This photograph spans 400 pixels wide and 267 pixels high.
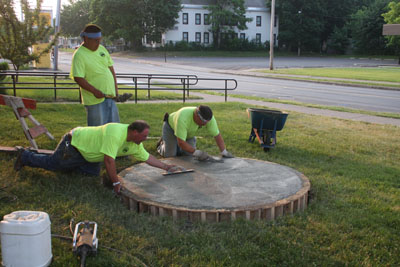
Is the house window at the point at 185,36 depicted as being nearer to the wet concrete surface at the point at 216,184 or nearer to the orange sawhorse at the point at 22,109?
the orange sawhorse at the point at 22,109

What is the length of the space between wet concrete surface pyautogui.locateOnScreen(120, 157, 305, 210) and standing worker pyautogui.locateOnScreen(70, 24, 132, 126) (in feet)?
3.39

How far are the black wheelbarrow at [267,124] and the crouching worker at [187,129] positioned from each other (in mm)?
1226

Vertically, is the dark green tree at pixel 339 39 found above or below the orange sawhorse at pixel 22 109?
above

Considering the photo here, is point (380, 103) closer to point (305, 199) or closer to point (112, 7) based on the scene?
point (305, 199)

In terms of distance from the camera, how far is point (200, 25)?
6362 centimetres

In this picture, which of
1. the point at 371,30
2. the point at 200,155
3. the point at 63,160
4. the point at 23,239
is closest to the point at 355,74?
the point at 200,155

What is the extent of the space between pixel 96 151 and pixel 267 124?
11.1 ft

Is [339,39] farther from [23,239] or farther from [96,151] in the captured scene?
[23,239]

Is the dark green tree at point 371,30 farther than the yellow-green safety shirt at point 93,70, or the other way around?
the dark green tree at point 371,30

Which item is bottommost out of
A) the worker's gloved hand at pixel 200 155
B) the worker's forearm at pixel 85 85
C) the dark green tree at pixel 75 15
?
the worker's gloved hand at pixel 200 155

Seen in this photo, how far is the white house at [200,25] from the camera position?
62.4 m

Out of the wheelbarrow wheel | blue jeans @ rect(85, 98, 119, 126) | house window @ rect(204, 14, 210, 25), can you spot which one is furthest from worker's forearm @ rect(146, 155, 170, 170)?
house window @ rect(204, 14, 210, 25)

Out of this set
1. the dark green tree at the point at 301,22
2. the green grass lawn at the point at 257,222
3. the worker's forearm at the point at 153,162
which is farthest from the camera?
the dark green tree at the point at 301,22

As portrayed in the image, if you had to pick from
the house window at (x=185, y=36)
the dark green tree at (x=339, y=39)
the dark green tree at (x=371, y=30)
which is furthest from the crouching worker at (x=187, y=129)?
the dark green tree at (x=339, y=39)
